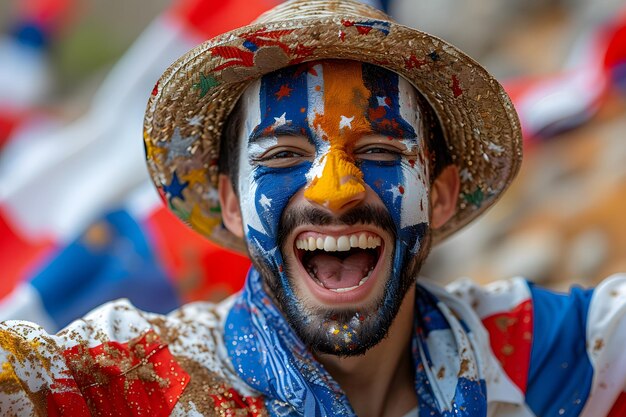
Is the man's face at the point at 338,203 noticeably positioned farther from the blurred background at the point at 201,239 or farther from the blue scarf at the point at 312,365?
the blurred background at the point at 201,239

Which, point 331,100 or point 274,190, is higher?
point 331,100

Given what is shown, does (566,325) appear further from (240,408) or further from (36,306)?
(36,306)

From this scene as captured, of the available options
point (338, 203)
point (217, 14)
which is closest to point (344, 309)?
point (338, 203)

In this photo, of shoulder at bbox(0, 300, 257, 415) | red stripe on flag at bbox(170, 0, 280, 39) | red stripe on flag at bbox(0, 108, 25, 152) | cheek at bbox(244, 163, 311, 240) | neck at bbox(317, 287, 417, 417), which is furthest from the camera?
red stripe on flag at bbox(0, 108, 25, 152)

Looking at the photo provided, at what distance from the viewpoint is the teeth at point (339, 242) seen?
2.34 meters

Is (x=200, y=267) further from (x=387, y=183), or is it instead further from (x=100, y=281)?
(x=387, y=183)

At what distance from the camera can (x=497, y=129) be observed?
259cm

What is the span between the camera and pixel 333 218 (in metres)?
2.32

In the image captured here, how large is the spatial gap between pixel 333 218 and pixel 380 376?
501 millimetres

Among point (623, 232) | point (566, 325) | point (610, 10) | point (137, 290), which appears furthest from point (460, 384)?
point (610, 10)

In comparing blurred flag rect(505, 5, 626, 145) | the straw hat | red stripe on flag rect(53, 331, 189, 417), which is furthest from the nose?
blurred flag rect(505, 5, 626, 145)

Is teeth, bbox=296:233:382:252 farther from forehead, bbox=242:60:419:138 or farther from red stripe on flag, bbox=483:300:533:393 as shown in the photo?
red stripe on flag, bbox=483:300:533:393

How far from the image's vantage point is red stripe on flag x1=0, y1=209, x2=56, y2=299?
486cm

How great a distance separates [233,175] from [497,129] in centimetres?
69
